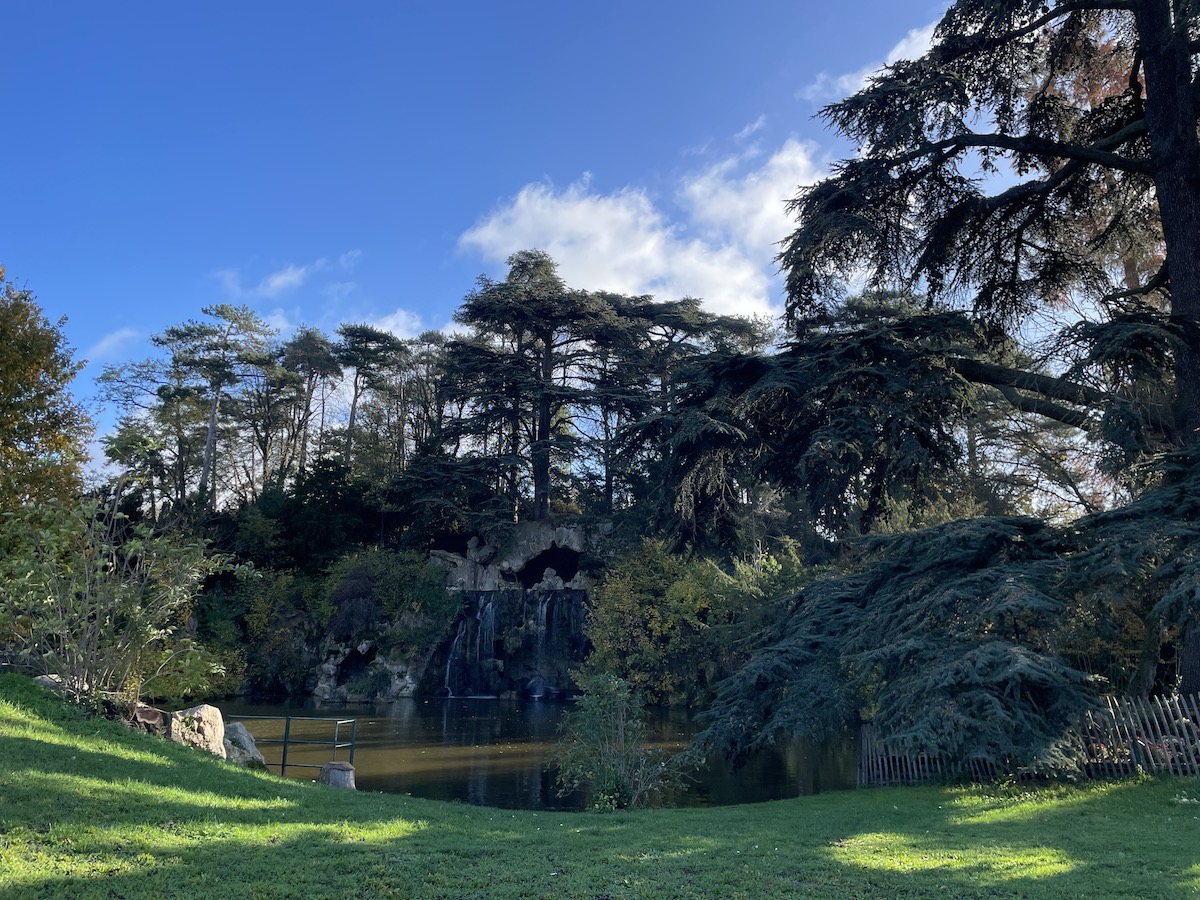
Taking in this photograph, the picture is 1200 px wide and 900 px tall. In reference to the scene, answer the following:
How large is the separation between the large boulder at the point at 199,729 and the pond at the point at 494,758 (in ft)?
3.84

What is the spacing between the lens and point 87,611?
413 inches

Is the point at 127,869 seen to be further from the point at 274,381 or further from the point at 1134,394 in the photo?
the point at 274,381


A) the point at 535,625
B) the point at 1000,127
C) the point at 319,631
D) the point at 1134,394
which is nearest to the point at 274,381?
the point at 319,631

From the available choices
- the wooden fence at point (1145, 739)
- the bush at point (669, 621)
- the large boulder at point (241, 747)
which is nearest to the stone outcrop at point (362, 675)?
the bush at point (669, 621)

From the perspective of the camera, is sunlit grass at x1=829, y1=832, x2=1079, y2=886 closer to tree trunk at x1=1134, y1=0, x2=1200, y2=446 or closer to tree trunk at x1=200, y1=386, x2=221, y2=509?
tree trunk at x1=1134, y1=0, x2=1200, y2=446

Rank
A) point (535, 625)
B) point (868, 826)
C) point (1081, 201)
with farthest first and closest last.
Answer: point (535, 625), point (1081, 201), point (868, 826)

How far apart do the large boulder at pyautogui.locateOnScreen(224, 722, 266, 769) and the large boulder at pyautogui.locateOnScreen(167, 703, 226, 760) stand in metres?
0.44

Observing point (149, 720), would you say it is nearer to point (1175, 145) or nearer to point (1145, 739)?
point (1145, 739)

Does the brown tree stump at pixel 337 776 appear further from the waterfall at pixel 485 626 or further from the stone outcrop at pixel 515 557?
the stone outcrop at pixel 515 557

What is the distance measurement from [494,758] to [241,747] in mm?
5423

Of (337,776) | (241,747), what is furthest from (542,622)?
(337,776)

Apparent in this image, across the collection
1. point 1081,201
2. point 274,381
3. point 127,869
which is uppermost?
point 274,381

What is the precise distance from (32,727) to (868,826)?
29.7 ft

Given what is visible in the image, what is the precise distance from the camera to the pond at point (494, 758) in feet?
43.1
